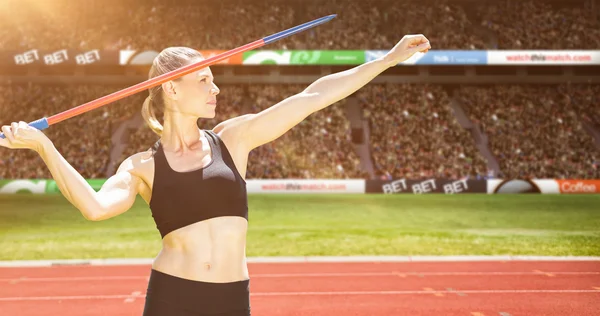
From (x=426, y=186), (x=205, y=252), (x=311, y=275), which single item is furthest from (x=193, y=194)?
(x=426, y=186)

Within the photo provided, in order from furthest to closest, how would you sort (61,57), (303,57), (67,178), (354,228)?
(303,57) → (61,57) → (354,228) → (67,178)

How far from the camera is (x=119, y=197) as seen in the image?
2.13 metres

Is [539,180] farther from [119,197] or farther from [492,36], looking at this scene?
[119,197]

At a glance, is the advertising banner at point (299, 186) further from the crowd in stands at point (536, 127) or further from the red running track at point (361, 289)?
the red running track at point (361, 289)

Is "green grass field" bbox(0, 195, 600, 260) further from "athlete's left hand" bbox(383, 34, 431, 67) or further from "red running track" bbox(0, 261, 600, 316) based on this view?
"athlete's left hand" bbox(383, 34, 431, 67)

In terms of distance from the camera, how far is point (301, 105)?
2.27 metres

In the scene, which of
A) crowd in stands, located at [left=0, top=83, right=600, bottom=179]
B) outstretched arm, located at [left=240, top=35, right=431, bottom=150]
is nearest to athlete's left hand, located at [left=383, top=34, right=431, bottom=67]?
outstretched arm, located at [left=240, top=35, right=431, bottom=150]

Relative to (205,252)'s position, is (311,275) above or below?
below

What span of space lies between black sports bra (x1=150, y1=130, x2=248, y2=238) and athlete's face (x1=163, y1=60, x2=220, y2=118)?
197 mm

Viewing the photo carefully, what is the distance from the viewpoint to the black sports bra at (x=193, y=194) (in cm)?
206

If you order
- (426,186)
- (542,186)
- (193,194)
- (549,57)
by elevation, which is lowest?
(542,186)

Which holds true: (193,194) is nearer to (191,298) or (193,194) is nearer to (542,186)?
(191,298)

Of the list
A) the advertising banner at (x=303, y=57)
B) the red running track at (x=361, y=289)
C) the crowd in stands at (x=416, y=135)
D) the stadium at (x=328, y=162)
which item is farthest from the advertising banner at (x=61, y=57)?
the red running track at (x=361, y=289)

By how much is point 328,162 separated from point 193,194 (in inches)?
991
